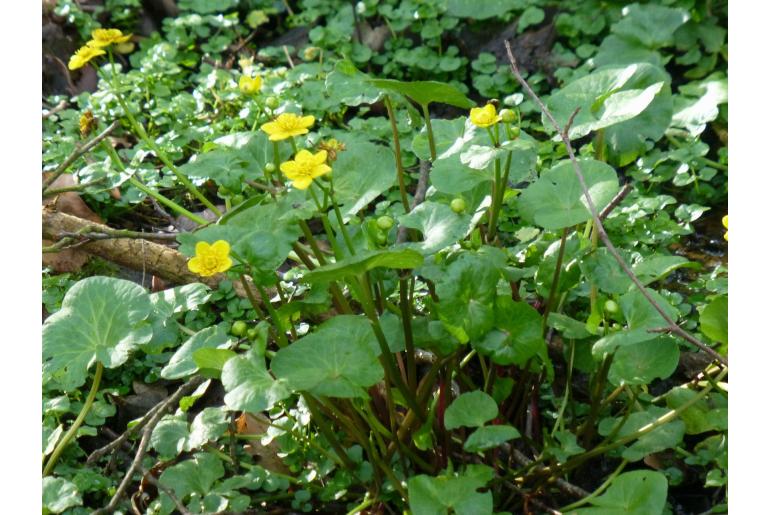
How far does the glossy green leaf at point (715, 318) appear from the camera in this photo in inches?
59.9

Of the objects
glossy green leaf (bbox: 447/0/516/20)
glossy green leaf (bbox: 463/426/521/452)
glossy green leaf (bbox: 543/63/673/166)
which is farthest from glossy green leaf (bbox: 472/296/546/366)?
glossy green leaf (bbox: 447/0/516/20)

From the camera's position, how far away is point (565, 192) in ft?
5.40

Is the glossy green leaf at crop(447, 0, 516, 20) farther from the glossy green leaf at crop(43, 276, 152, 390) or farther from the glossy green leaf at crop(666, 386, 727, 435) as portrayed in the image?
the glossy green leaf at crop(43, 276, 152, 390)

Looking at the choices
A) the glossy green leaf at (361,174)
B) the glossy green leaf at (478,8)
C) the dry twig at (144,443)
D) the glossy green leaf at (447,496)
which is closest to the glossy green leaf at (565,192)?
the glossy green leaf at (361,174)

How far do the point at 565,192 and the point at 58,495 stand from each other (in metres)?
1.02

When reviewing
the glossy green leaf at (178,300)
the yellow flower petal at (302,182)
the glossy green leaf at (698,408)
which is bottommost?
the glossy green leaf at (698,408)

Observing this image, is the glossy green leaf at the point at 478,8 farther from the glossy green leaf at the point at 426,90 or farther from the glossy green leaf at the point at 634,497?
the glossy green leaf at the point at 634,497

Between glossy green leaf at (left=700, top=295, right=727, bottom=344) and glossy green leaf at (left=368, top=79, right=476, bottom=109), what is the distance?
1.74 feet

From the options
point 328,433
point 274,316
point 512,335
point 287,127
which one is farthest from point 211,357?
point 512,335

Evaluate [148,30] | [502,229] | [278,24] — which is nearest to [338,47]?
[278,24]

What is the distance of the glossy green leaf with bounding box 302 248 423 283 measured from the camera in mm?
1366

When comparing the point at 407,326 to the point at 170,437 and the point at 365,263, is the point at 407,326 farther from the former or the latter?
the point at 170,437

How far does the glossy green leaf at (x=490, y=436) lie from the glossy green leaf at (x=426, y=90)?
56 centimetres

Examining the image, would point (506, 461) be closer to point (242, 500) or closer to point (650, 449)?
point (650, 449)
